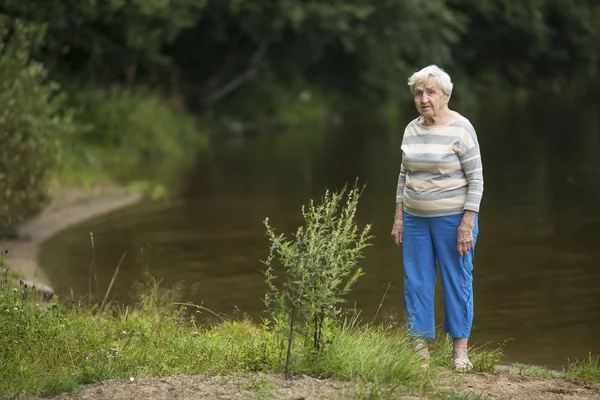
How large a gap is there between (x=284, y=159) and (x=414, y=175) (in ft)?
53.4

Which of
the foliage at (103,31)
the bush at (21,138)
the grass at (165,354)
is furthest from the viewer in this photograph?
the foliage at (103,31)

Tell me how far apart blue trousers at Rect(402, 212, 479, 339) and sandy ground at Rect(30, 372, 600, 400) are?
59 cm

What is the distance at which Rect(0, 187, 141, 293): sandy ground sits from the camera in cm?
1259

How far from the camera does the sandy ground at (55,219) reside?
496 inches

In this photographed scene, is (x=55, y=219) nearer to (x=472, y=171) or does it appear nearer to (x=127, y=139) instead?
(x=127, y=139)

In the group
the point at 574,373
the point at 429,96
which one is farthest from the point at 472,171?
the point at 574,373

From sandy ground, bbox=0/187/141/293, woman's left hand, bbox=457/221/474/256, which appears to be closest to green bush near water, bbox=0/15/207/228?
sandy ground, bbox=0/187/141/293

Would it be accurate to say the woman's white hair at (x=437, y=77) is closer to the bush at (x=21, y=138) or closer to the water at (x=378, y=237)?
the water at (x=378, y=237)

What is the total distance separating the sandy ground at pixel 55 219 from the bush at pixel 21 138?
35 centimetres

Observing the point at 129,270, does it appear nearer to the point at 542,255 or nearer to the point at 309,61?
the point at 542,255

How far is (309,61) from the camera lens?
3581 centimetres

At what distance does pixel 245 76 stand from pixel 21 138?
65.3 feet

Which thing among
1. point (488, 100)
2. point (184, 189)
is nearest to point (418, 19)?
point (488, 100)

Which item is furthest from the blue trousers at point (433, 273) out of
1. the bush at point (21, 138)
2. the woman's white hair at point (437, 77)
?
the bush at point (21, 138)
